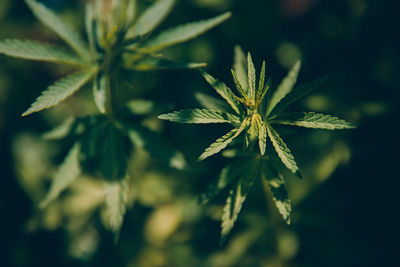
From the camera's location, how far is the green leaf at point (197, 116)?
5.09ft

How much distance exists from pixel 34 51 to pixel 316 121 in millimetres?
1565

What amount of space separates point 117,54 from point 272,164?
1.15 m

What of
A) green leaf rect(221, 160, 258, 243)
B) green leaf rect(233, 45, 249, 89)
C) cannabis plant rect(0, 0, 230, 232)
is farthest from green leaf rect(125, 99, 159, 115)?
green leaf rect(221, 160, 258, 243)

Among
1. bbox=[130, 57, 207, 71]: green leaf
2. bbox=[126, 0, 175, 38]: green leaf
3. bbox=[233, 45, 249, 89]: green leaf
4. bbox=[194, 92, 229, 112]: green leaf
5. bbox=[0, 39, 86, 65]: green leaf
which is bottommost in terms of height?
bbox=[194, 92, 229, 112]: green leaf

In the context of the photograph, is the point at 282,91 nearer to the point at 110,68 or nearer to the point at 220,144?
the point at 220,144

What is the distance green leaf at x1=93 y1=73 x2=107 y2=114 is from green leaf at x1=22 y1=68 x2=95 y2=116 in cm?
7

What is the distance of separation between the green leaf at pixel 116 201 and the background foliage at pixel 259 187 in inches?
30.1

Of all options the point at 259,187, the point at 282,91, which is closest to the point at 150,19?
the point at 282,91

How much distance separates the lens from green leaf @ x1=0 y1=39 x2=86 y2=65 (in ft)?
5.90

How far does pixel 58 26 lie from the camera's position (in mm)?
2049

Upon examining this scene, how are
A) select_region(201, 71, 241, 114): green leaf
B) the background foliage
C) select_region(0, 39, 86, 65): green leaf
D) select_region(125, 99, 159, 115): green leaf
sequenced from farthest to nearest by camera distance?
the background foliage, select_region(125, 99, 159, 115): green leaf, select_region(0, 39, 86, 65): green leaf, select_region(201, 71, 241, 114): green leaf

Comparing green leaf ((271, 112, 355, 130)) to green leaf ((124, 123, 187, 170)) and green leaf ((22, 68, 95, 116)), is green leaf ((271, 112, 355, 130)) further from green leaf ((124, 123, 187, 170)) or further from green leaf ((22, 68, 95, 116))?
green leaf ((22, 68, 95, 116))

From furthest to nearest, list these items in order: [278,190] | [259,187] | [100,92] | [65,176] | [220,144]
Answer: [259,187] → [65,176] → [100,92] → [278,190] → [220,144]

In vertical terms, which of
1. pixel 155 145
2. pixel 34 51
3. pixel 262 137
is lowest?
pixel 262 137
